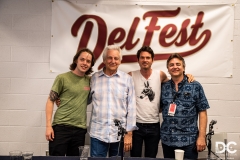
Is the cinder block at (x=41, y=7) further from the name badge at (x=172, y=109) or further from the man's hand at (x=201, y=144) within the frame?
the man's hand at (x=201, y=144)

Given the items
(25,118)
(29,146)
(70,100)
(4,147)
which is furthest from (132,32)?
(4,147)

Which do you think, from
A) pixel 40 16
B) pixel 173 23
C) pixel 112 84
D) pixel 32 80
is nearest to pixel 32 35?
pixel 40 16

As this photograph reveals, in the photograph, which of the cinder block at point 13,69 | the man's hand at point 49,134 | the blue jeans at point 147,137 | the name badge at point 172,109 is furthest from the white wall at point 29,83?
the name badge at point 172,109

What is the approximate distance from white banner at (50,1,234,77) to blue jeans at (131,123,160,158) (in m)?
0.73

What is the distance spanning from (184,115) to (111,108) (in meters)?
0.62

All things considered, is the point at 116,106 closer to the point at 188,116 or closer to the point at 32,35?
the point at 188,116

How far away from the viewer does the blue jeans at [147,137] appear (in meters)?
2.60

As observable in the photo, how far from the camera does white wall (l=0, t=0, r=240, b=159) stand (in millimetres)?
3100

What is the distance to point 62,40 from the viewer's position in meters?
3.10

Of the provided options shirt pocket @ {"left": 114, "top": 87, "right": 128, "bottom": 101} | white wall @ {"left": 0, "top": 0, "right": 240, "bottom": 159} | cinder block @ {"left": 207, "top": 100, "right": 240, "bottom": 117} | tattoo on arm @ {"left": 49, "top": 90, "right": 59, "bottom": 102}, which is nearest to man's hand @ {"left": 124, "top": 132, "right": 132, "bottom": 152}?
shirt pocket @ {"left": 114, "top": 87, "right": 128, "bottom": 101}

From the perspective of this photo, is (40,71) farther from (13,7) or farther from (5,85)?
(13,7)

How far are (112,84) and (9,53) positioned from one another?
138 cm

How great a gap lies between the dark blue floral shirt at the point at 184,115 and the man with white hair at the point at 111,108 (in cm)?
31

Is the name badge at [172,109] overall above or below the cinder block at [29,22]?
below
